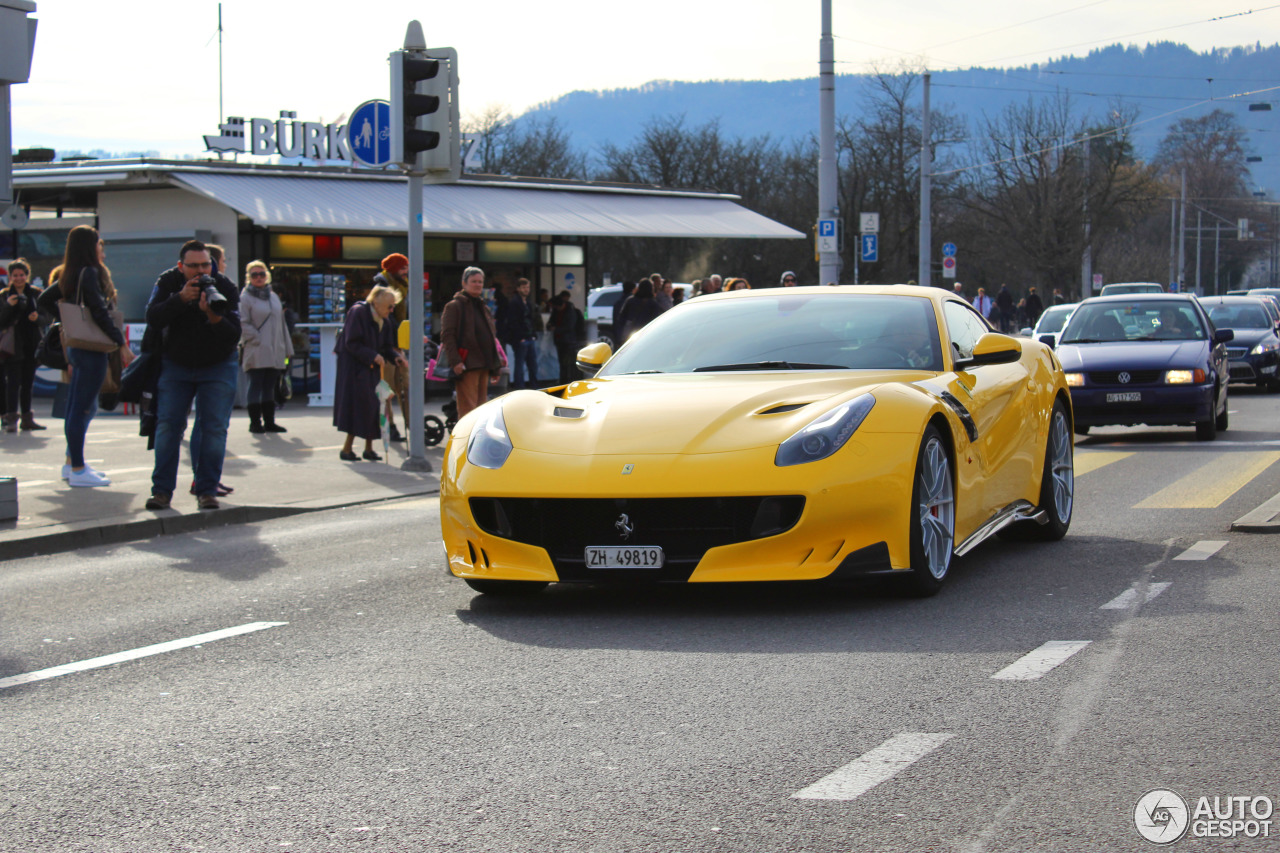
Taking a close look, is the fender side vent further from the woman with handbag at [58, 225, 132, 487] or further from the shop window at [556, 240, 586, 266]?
the shop window at [556, 240, 586, 266]

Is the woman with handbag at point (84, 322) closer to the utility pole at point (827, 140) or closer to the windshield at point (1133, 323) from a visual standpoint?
the windshield at point (1133, 323)

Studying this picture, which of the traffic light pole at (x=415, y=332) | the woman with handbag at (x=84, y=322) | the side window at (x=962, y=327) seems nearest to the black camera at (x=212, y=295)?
the woman with handbag at (x=84, y=322)

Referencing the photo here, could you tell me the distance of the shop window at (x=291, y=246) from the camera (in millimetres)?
24484

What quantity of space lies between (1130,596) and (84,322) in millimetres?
7636

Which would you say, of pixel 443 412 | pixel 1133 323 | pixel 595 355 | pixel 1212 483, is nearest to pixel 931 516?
pixel 595 355

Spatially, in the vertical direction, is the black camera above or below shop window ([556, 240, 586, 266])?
below

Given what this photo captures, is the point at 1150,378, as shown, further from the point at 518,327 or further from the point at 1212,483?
the point at 518,327

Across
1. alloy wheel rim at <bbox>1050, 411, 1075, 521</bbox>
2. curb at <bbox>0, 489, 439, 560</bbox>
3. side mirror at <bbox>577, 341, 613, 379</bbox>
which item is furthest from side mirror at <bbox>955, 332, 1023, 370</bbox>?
curb at <bbox>0, 489, 439, 560</bbox>

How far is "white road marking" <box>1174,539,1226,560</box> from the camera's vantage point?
296 inches

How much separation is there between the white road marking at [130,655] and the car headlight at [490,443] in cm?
106

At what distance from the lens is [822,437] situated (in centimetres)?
600

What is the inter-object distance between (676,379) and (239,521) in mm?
4504

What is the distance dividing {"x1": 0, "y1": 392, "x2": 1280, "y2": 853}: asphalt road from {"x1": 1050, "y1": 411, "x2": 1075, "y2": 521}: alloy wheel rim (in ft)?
1.90

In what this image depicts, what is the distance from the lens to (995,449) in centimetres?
726
